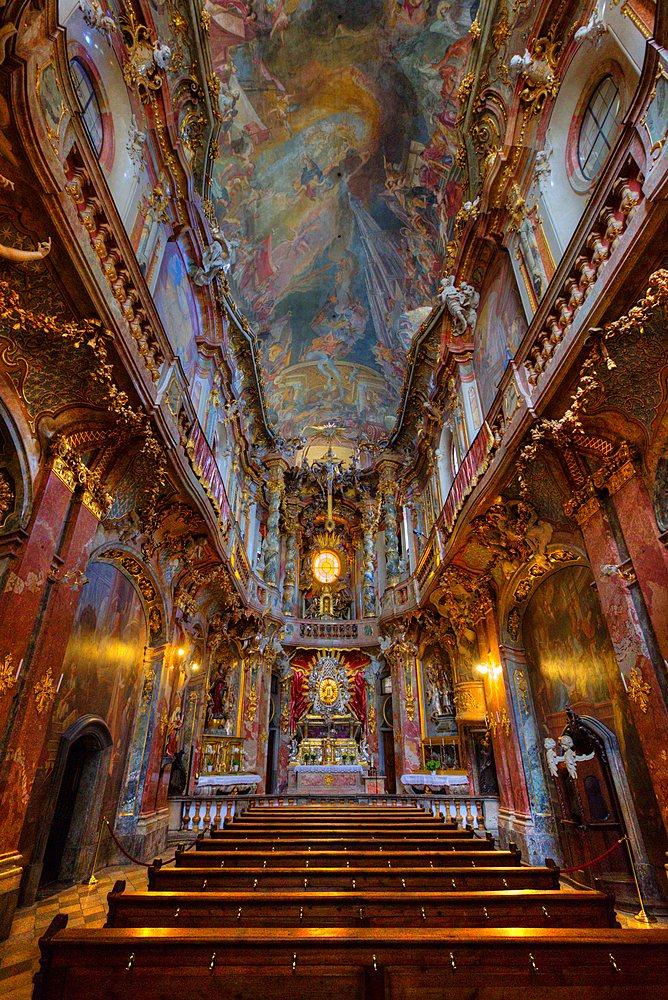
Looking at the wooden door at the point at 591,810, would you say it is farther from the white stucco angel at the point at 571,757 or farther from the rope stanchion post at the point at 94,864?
the rope stanchion post at the point at 94,864

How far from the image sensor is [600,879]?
7.65 meters

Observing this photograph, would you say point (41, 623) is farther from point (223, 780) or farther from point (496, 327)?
point (496, 327)

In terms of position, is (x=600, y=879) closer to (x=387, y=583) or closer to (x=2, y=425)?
(x=2, y=425)

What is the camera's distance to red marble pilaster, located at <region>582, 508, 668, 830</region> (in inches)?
244

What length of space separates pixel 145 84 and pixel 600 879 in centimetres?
1651

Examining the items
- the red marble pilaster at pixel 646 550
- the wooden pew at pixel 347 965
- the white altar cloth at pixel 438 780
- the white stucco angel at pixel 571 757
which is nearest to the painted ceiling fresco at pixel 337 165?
the red marble pilaster at pixel 646 550

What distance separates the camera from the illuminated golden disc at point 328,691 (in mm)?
20781

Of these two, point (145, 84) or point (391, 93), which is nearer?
point (145, 84)

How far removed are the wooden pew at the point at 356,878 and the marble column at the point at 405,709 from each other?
12362 millimetres

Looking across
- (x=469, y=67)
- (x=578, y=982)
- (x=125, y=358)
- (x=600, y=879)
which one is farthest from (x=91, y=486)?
(x=469, y=67)

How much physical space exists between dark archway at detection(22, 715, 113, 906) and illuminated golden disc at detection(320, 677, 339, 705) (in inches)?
480

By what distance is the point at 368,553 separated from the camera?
78.1ft

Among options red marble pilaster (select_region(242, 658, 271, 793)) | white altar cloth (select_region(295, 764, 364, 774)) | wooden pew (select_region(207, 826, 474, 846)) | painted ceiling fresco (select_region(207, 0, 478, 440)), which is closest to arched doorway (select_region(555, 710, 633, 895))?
wooden pew (select_region(207, 826, 474, 846))

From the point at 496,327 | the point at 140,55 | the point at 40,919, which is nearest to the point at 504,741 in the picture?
the point at 40,919
